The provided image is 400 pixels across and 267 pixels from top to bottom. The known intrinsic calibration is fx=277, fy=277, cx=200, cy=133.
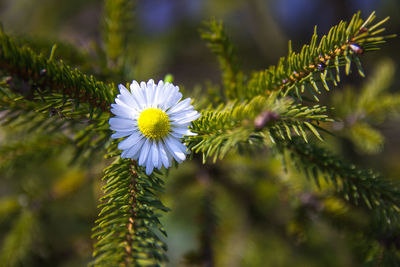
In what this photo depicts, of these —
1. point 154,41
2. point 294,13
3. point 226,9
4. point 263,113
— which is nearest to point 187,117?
point 263,113

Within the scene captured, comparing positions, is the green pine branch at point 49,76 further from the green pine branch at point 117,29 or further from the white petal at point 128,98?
the green pine branch at point 117,29

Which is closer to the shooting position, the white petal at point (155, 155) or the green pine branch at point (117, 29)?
the white petal at point (155, 155)

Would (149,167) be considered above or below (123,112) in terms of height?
below

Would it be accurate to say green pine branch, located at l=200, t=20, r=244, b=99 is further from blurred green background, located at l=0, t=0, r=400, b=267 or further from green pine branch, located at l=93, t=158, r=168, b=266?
green pine branch, located at l=93, t=158, r=168, b=266

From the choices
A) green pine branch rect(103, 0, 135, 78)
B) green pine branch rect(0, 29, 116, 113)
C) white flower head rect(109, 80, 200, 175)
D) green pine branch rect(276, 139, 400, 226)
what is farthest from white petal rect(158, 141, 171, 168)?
green pine branch rect(103, 0, 135, 78)

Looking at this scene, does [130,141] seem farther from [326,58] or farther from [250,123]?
[326,58]

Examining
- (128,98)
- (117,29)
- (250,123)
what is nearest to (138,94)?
(128,98)

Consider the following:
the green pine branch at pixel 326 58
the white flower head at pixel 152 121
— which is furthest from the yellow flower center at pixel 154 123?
the green pine branch at pixel 326 58
